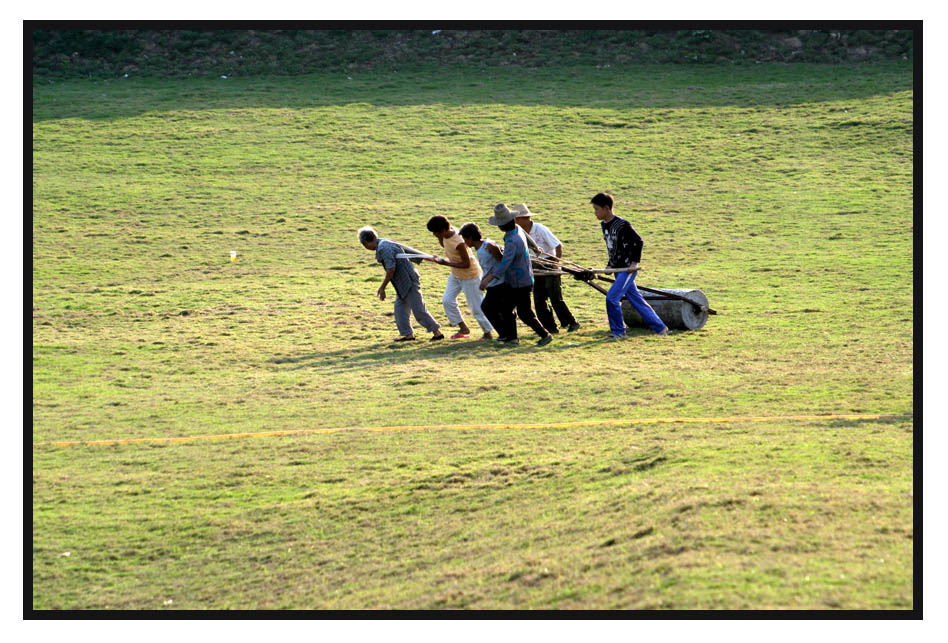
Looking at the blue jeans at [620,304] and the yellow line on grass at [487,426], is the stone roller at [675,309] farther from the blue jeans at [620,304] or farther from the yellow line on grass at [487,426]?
the yellow line on grass at [487,426]

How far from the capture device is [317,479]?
778 centimetres

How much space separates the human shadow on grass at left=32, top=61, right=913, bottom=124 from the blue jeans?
16852 mm

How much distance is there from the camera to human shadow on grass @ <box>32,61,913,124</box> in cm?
3125

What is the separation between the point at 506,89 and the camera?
33.0 metres

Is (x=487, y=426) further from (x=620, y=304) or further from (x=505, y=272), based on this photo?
(x=620, y=304)

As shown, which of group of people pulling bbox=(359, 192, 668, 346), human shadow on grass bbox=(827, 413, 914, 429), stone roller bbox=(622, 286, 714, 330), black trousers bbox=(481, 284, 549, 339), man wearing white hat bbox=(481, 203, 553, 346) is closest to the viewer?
human shadow on grass bbox=(827, 413, 914, 429)

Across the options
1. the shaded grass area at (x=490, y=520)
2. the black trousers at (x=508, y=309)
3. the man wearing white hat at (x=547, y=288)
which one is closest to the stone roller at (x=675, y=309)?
the man wearing white hat at (x=547, y=288)

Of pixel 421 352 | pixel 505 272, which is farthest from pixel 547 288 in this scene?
→ pixel 421 352

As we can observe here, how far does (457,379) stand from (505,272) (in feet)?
5.98

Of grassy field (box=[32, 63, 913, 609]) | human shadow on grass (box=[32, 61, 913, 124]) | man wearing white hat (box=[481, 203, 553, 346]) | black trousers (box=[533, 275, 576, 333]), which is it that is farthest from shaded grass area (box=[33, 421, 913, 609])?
human shadow on grass (box=[32, 61, 913, 124])

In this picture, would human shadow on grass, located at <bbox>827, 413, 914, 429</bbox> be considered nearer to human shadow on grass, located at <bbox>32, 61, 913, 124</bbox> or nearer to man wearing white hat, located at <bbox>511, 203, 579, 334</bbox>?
man wearing white hat, located at <bbox>511, 203, 579, 334</bbox>

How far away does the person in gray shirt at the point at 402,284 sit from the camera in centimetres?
1261

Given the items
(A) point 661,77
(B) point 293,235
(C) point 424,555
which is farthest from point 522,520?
(A) point 661,77

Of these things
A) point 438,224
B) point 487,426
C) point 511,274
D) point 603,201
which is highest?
point 603,201
